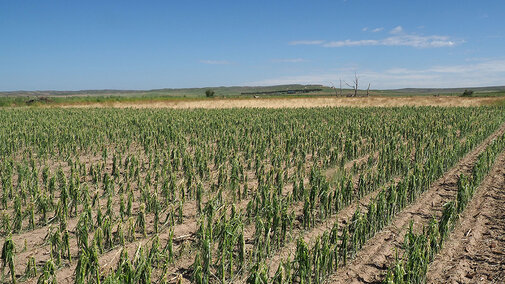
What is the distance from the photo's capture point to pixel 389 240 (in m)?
6.09

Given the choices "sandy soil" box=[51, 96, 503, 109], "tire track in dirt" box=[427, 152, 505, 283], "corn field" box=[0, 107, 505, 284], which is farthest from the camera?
"sandy soil" box=[51, 96, 503, 109]

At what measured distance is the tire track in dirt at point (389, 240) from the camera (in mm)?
5020

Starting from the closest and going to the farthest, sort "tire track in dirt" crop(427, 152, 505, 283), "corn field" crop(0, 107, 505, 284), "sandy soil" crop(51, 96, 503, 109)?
1. "corn field" crop(0, 107, 505, 284)
2. "tire track in dirt" crop(427, 152, 505, 283)
3. "sandy soil" crop(51, 96, 503, 109)

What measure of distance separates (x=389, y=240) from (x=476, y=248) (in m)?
1.33

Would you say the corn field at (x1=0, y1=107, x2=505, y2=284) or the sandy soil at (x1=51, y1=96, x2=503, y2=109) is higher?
the sandy soil at (x1=51, y1=96, x2=503, y2=109)

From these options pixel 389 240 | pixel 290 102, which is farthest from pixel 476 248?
pixel 290 102

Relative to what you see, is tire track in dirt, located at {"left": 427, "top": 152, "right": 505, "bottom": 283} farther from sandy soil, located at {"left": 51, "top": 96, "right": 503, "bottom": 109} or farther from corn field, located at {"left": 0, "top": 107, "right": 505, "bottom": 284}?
sandy soil, located at {"left": 51, "top": 96, "right": 503, "bottom": 109}

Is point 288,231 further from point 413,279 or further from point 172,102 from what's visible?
point 172,102

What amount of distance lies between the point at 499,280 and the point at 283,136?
41.8 ft

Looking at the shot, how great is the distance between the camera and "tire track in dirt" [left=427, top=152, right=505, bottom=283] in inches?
197

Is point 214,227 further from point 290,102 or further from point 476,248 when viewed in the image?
point 290,102

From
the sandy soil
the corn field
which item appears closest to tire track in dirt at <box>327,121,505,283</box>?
the corn field

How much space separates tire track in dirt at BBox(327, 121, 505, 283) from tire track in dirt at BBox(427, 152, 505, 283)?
1.98ft

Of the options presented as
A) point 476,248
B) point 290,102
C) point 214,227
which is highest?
point 290,102
